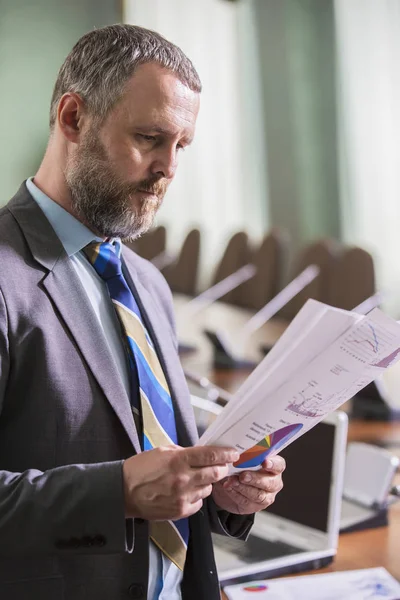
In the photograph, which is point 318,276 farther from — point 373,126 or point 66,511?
point 66,511

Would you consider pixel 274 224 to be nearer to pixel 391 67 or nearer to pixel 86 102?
pixel 391 67

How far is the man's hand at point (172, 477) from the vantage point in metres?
1.08

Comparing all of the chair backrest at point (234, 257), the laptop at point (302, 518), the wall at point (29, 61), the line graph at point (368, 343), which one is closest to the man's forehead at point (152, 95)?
the line graph at point (368, 343)

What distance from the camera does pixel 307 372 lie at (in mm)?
1036

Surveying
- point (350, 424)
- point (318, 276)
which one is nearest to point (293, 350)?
point (350, 424)

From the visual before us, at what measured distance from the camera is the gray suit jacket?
112 cm

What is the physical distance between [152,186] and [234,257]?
4.71 metres

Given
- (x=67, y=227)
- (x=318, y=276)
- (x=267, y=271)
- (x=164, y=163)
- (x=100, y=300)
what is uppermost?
(x=164, y=163)

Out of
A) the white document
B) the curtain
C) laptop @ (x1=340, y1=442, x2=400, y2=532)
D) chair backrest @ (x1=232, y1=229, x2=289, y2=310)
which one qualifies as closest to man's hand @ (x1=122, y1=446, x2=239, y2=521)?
the white document

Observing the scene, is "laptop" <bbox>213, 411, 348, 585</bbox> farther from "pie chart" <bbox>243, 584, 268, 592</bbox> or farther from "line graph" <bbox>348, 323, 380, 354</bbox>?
"line graph" <bbox>348, 323, 380, 354</bbox>

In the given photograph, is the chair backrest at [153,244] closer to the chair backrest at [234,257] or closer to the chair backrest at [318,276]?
the chair backrest at [234,257]

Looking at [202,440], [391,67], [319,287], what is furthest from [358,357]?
[391,67]

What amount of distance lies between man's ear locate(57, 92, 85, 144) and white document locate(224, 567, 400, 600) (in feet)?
3.04

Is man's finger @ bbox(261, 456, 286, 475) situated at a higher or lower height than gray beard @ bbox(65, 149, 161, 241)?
lower
